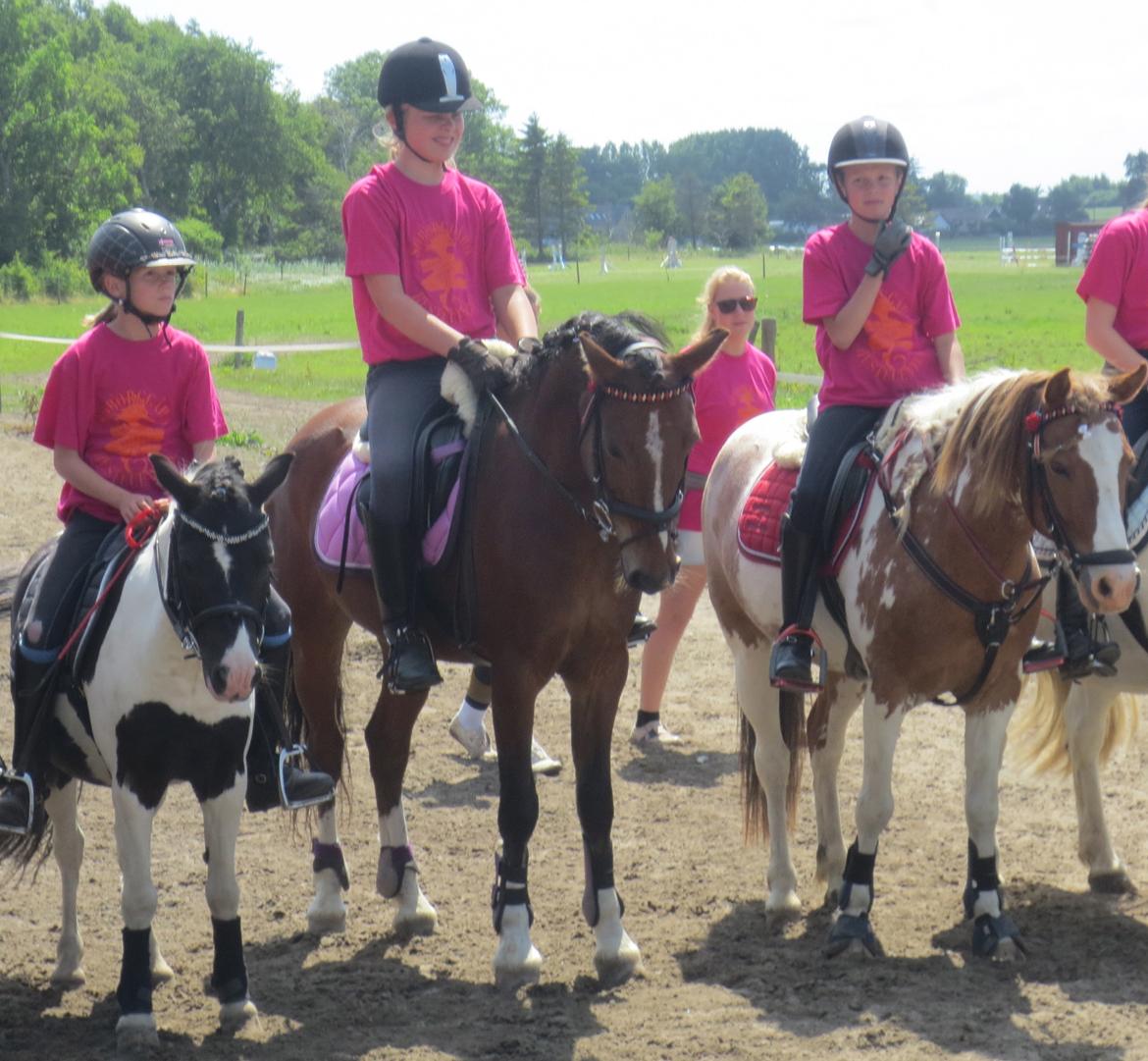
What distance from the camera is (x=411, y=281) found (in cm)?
579

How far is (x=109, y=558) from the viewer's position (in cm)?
502

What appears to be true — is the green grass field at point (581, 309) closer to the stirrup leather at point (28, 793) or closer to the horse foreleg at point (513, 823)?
the horse foreleg at point (513, 823)

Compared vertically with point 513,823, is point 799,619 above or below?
above

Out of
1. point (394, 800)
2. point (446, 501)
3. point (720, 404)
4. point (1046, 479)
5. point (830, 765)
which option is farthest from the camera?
point (720, 404)

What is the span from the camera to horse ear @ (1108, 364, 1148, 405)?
16.4 feet

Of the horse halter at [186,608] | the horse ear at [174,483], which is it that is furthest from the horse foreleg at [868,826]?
the horse ear at [174,483]

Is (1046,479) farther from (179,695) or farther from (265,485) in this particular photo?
(179,695)

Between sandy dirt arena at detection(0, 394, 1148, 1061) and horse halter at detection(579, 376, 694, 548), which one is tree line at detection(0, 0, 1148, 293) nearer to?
sandy dirt arena at detection(0, 394, 1148, 1061)

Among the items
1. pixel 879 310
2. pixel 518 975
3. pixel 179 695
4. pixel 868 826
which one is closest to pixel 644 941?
pixel 518 975

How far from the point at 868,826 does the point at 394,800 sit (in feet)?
6.23

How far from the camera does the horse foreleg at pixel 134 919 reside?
468 cm

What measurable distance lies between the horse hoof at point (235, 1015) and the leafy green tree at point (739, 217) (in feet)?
347

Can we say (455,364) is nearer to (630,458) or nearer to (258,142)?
(630,458)

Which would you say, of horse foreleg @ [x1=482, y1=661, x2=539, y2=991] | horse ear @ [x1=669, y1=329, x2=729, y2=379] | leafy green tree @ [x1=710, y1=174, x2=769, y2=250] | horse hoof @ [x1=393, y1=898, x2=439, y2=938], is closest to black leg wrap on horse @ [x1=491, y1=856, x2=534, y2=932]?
horse foreleg @ [x1=482, y1=661, x2=539, y2=991]
